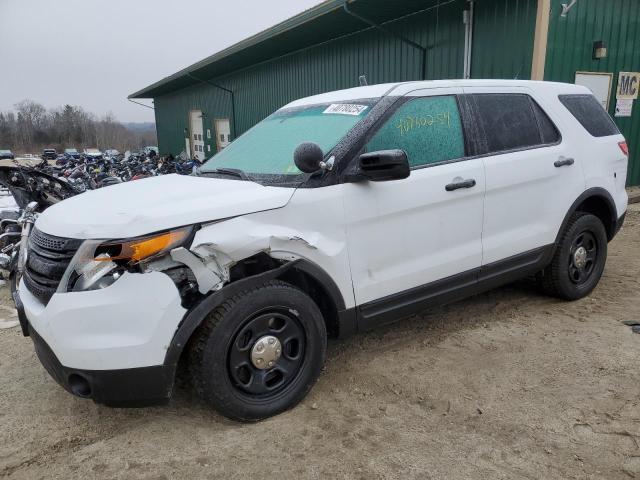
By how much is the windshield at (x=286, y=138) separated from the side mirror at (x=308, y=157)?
161 millimetres

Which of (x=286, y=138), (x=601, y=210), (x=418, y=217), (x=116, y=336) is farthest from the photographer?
(x=601, y=210)

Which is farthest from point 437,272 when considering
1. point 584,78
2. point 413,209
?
point 584,78

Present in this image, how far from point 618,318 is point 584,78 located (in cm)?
627

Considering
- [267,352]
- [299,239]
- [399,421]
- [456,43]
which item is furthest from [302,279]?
[456,43]

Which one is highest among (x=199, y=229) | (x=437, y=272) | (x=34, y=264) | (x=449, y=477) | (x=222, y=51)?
(x=222, y=51)

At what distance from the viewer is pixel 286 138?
136 inches

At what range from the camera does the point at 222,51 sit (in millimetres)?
16141

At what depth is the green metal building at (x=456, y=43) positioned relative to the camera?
831cm

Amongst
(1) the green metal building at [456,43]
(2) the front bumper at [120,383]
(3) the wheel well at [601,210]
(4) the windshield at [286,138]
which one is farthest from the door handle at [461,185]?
(1) the green metal building at [456,43]

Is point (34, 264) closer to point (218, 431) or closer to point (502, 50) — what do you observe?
point (218, 431)

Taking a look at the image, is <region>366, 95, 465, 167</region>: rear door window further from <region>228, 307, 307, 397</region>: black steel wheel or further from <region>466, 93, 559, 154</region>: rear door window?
<region>228, 307, 307, 397</region>: black steel wheel

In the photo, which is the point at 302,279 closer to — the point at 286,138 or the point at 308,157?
the point at 308,157

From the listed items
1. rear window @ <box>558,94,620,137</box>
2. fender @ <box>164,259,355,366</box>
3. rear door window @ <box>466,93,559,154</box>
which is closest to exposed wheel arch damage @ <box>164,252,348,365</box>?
fender @ <box>164,259,355,366</box>

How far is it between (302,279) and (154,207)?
0.93m
